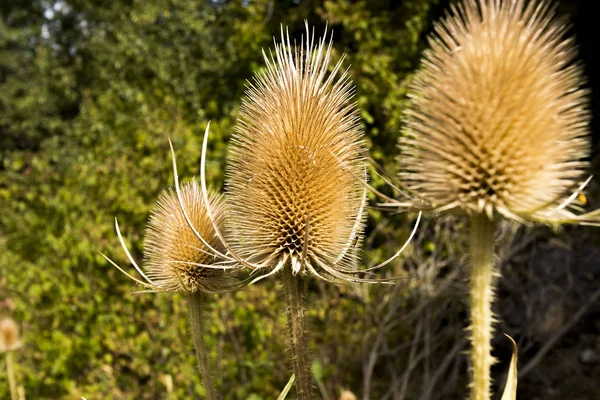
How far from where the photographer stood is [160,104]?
5.14m

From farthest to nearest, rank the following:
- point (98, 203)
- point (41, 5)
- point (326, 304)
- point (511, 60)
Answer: point (41, 5)
point (98, 203)
point (326, 304)
point (511, 60)

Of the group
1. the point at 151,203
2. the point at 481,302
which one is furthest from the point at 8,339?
the point at 481,302

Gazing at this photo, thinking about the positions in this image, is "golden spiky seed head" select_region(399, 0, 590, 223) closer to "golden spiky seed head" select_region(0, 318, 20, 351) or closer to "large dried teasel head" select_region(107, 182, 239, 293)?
"large dried teasel head" select_region(107, 182, 239, 293)

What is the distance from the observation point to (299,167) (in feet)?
4.77

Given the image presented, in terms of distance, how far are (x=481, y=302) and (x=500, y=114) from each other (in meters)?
0.34

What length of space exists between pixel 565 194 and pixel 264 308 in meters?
3.58

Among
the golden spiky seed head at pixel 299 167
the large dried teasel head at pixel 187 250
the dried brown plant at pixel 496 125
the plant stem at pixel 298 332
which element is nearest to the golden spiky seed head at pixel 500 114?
the dried brown plant at pixel 496 125

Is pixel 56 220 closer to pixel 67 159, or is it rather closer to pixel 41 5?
pixel 67 159

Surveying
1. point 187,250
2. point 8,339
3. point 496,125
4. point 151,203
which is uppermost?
point 151,203

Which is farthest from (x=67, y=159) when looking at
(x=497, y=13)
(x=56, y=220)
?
(x=497, y=13)

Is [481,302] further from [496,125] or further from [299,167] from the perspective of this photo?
[299,167]

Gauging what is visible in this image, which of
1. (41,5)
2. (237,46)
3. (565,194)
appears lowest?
(565,194)

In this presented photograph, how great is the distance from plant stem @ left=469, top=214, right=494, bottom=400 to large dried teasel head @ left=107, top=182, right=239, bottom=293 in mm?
692

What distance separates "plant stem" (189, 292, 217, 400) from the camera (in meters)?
1.48
